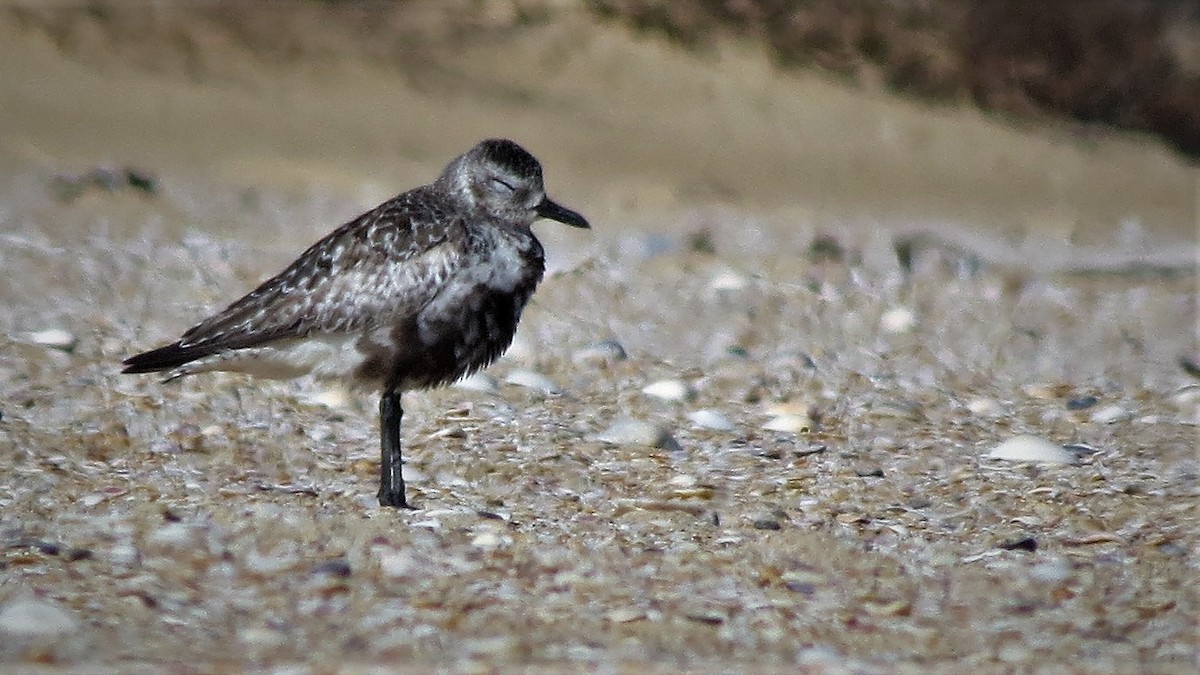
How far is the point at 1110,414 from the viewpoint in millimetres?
7066

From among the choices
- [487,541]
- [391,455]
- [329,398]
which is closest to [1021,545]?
[487,541]

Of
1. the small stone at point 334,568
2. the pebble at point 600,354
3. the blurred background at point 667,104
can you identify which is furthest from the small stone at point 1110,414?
the blurred background at point 667,104

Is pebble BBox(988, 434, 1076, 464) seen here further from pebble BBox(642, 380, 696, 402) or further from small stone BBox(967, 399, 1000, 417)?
pebble BBox(642, 380, 696, 402)

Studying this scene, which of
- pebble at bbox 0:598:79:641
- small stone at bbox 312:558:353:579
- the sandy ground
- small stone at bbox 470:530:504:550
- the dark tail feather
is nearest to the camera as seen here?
pebble at bbox 0:598:79:641

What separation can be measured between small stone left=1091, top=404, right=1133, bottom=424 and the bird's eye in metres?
2.71

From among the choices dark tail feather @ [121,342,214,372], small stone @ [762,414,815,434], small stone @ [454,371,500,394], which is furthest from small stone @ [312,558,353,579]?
small stone @ [762,414,815,434]

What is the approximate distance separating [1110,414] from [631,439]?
2149mm

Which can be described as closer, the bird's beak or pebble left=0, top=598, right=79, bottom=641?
pebble left=0, top=598, right=79, bottom=641

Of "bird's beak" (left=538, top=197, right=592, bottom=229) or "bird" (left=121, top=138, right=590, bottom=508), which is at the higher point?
"bird's beak" (left=538, top=197, right=592, bottom=229)

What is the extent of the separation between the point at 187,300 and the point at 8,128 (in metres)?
4.94

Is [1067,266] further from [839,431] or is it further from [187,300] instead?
[187,300]

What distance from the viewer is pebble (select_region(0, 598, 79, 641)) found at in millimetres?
4359

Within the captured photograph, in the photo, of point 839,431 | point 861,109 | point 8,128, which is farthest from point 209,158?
point 839,431

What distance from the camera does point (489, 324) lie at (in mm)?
5770
